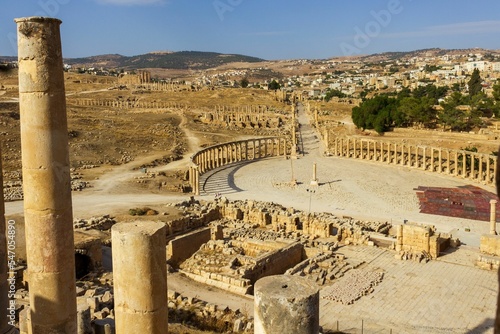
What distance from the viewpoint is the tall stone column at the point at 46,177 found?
8.27 meters

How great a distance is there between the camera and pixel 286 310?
7453mm

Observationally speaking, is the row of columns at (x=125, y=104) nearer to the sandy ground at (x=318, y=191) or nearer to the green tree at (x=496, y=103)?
the sandy ground at (x=318, y=191)

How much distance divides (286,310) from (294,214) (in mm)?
19545

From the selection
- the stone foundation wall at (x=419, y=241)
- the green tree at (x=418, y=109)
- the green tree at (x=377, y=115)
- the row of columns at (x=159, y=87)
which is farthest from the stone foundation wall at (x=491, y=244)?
the row of columns at (x=159, y=87)

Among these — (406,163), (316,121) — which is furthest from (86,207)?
(316,121)

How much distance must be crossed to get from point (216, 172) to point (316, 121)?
98.5 ft

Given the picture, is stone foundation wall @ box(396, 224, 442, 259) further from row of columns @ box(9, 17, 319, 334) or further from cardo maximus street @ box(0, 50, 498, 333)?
row of columns @ box(9, 17, 319, 334)

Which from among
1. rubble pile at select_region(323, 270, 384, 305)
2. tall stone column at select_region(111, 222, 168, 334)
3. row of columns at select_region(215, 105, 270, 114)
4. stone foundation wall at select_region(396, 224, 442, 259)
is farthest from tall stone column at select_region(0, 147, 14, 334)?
row of columns at select_region(215, 105, 270, 114)

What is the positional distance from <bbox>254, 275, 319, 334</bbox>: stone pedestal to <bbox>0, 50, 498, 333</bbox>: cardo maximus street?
6.99m

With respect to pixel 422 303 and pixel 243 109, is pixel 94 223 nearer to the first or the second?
pixel 422 303

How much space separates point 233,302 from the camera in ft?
55.6

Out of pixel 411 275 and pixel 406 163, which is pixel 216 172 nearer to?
pixel 406 163

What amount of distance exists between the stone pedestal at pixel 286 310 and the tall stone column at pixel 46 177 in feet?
11.6

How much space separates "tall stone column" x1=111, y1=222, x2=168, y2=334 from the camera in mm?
8375
